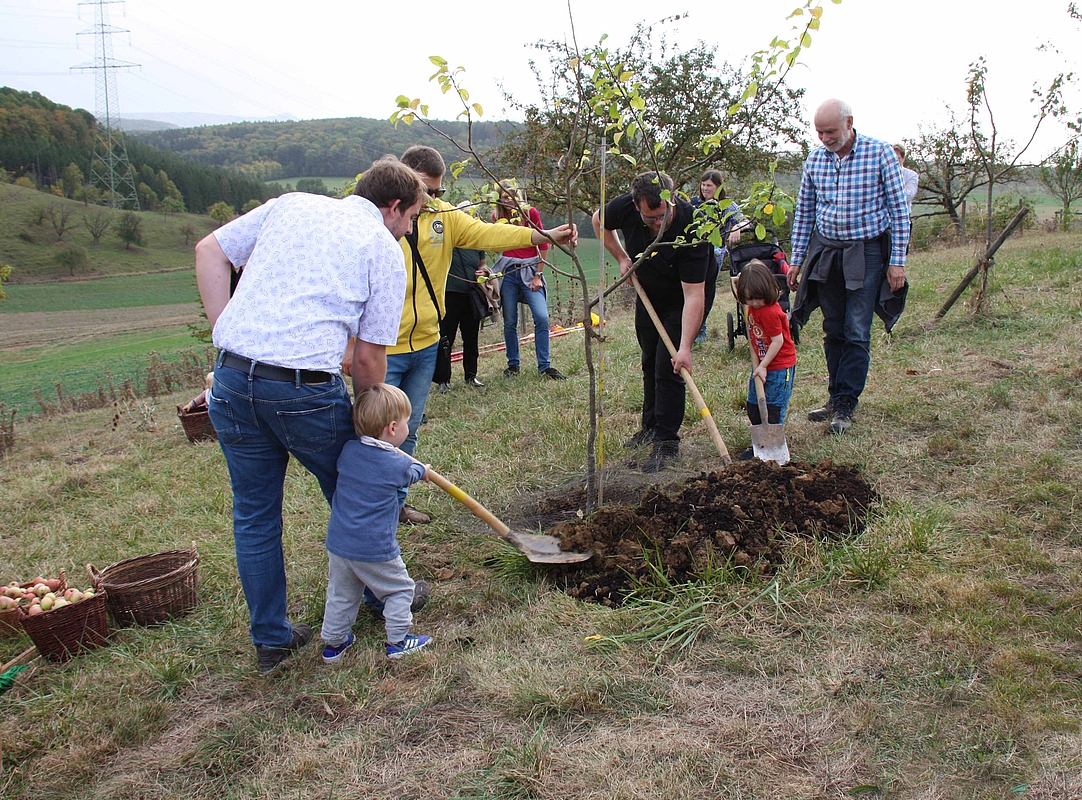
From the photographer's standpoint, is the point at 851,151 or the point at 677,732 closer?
the point at 677,732

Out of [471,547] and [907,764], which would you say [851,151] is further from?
[907,764]

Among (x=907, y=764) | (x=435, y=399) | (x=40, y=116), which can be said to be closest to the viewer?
(x=907, y=764)

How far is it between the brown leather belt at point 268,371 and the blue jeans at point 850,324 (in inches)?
145

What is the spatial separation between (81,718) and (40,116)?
8405 centimetres

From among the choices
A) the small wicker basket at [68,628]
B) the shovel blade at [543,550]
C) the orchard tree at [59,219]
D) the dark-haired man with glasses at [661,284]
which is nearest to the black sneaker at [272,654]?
the small wicker basket at [68,628]

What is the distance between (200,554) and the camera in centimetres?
406

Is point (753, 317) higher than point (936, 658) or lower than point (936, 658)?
higher

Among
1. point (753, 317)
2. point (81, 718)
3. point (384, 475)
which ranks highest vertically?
point (753, 317)

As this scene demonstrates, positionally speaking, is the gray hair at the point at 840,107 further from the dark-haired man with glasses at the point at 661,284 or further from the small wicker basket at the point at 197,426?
the small wicker basket at the point at 197,426

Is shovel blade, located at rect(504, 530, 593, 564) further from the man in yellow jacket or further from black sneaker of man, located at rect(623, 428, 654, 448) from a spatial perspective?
black sneaker of man, located at rect(623, 428, 654, 448)

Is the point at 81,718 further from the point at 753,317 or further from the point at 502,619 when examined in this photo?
the point at 753,317

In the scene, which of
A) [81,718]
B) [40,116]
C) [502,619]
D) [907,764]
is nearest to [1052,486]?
[907,764]

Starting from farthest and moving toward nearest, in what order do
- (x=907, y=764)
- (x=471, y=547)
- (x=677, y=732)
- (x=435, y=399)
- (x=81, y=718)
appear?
(x=435, y=399) → (x=471, y=547) → (x=81, y=718) → (x=677, y=732) → (x=907, y=764)

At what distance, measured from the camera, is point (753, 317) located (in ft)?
14.7
